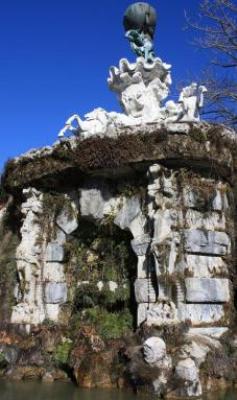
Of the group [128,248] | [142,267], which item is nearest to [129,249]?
[128,248]

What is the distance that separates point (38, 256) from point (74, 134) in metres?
2.28

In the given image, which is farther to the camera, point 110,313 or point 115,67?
point 115,67

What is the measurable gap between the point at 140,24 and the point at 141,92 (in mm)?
1840

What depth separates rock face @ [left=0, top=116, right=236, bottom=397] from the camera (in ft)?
23.1

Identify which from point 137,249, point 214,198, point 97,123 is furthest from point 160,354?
point 97,123

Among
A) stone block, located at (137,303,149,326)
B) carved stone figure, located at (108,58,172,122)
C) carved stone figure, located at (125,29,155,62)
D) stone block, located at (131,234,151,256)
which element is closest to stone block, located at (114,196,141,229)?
stone block, located at (131,234,151,256)

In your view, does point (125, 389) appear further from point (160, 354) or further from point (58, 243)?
point (58, 243)

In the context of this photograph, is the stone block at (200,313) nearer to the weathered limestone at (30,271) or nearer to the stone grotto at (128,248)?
the stone grotto at (128,248)

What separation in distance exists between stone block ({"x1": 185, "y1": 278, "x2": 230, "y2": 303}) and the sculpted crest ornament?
254 centimetres

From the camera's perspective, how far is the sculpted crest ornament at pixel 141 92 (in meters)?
8.62

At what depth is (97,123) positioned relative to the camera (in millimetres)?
8867

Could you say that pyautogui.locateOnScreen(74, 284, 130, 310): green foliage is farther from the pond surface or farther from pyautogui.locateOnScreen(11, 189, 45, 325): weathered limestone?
the pond surface

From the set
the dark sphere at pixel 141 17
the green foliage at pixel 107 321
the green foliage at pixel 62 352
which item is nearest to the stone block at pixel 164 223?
the green foliage at pixel 107 321

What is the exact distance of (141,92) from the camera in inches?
374
